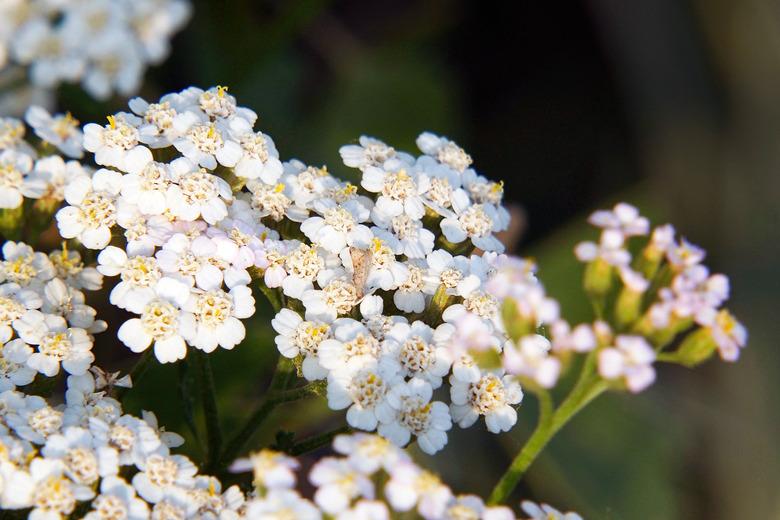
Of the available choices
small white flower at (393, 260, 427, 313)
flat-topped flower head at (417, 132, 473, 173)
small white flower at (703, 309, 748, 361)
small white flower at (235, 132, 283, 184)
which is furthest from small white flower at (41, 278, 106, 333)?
small white flower at (703, 309, 748, 361)

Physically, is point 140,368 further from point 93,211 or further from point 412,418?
point 412,418

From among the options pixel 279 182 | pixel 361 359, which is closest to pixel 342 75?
pixel 279 182

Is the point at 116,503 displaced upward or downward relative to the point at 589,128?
downward

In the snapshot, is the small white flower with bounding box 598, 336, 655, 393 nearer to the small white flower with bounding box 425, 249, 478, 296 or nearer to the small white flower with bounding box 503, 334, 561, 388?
the small white flower with bounding box 503, 334, 561, 388

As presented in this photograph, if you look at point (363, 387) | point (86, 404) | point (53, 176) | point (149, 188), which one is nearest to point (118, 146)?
point (149, 188)

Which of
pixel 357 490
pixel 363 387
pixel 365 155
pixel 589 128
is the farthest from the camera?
pixel 589 128

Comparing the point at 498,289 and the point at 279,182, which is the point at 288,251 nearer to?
the point at 279,182
